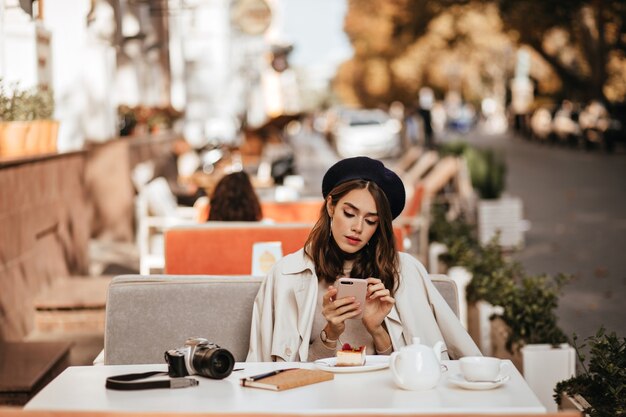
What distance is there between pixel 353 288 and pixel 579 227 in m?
14.2

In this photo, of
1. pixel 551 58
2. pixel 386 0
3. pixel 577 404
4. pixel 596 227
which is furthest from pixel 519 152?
pixel 577 404

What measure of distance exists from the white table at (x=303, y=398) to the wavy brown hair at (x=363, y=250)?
85 cm

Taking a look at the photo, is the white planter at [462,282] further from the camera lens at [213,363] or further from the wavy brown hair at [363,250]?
the camera lens at [213,363]

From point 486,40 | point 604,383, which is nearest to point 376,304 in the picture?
point 604,383

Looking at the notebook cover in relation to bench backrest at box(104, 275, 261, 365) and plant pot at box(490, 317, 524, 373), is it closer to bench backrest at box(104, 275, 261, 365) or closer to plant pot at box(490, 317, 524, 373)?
bench backrest at box(104, 275, 261, 365)

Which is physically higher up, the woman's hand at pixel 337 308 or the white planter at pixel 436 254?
the woman's hand at pixel 337 308

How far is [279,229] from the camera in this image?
7.18 metres

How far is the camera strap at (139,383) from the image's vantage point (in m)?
3.46

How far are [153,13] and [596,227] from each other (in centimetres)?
774

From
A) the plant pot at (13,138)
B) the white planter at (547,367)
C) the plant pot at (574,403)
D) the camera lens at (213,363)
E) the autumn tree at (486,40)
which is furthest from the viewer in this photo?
the autumn tree at (486,40)

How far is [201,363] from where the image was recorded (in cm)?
360

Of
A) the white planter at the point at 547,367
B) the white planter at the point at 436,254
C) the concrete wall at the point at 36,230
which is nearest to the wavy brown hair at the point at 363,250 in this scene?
the white planter at the point at 547,367

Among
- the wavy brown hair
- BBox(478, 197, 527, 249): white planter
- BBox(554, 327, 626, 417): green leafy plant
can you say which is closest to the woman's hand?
the wavy brown hair

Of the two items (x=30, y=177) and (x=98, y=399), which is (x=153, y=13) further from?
(x=98, y=399)
